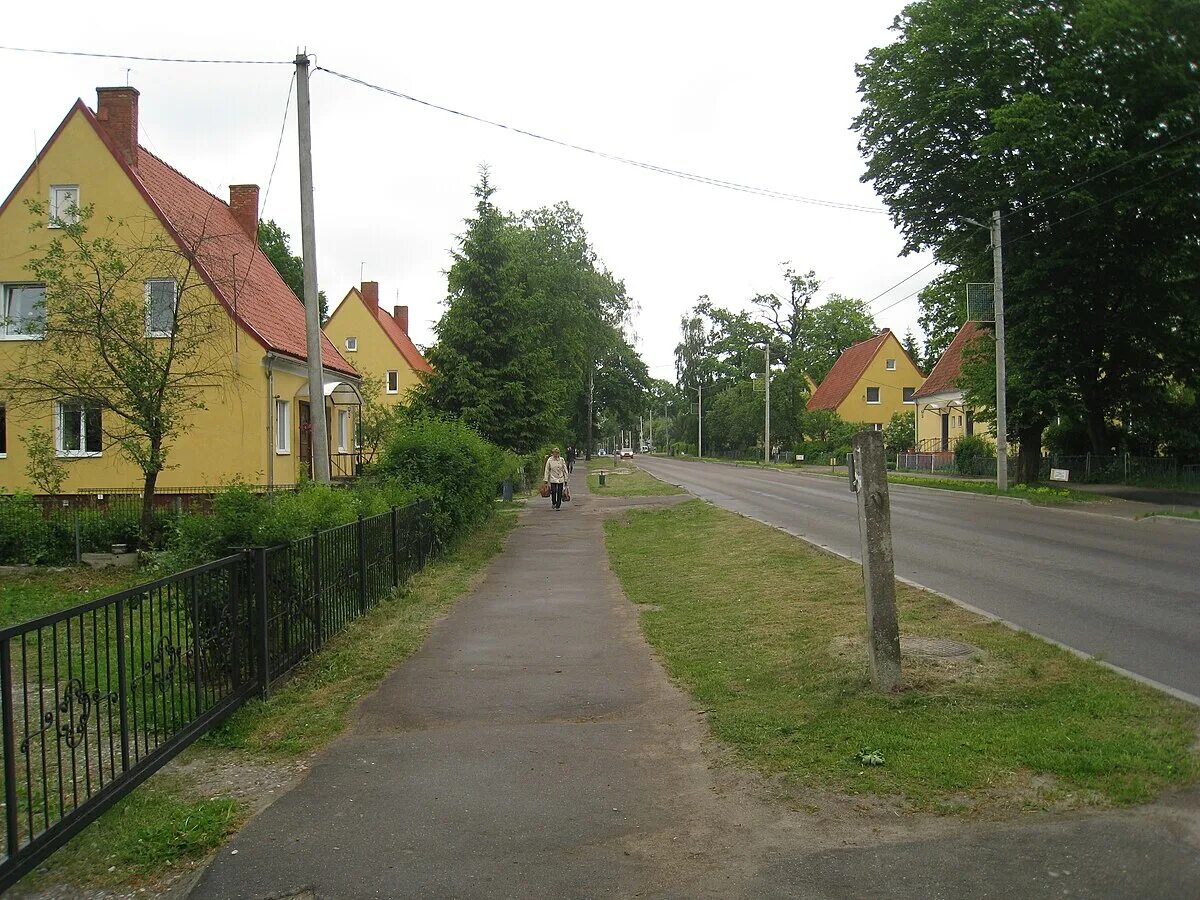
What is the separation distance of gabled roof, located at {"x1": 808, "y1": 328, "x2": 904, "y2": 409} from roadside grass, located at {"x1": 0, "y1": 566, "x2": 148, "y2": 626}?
2320 inches

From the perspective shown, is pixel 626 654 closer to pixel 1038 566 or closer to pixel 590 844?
pixel 590 844

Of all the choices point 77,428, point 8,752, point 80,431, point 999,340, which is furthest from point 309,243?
point 999,340

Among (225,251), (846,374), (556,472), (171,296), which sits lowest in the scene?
(556,472)

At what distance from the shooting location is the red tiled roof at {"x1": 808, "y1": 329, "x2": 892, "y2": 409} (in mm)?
68500

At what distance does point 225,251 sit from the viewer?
918 inches

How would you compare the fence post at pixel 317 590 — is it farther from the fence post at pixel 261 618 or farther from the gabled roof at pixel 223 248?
the gabled roof at pixel 223 248

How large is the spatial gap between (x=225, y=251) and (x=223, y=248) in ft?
1.05

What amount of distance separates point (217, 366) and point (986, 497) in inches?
842

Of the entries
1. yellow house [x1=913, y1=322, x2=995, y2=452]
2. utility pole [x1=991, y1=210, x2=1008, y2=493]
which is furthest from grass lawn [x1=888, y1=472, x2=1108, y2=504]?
yellow house [x1=913, y1=322, x2=995, y2=452]

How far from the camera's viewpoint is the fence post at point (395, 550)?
37.5 feet

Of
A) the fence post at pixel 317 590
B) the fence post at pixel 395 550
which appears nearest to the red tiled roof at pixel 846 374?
the fence post at pixel 395 550

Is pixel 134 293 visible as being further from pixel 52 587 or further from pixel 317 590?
pixel 317 590

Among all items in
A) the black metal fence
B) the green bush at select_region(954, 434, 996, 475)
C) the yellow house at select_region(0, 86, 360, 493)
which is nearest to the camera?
the black metal fence

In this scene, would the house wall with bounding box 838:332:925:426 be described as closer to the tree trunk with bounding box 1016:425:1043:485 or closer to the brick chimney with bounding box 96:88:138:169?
the tree trunk with bounding box 1016:425:1043:485
